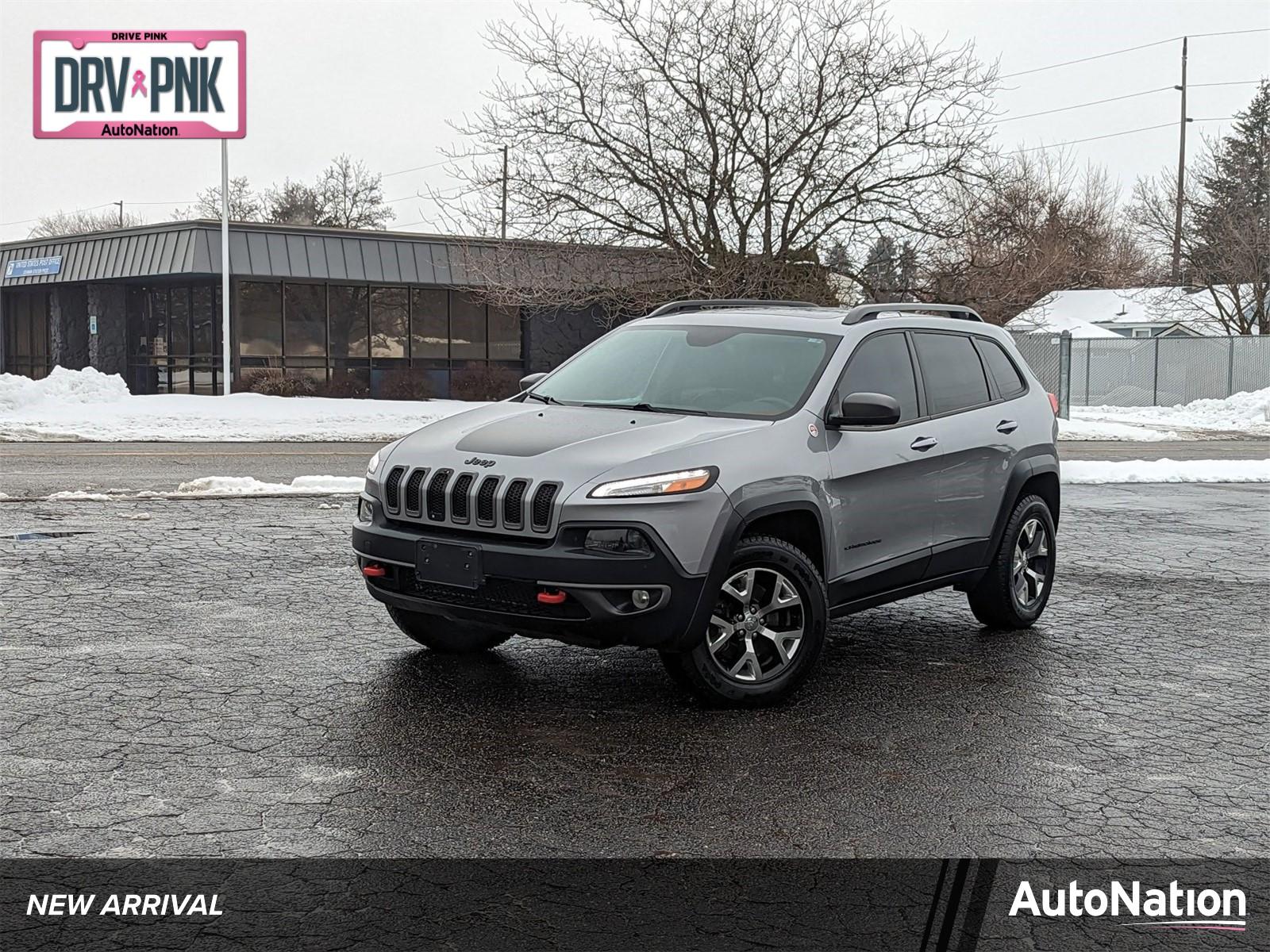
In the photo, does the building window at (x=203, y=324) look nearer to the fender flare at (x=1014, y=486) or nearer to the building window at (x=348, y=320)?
the building window at (x=348, y=320)

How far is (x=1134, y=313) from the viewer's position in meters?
62.0

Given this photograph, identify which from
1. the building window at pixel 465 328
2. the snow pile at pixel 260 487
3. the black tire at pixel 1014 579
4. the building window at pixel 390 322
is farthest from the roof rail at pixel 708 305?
the building window at pixel 465 328

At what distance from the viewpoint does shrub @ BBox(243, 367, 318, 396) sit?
34094 mm

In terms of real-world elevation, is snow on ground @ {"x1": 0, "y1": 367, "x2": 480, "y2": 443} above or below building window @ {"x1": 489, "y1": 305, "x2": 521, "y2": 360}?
below

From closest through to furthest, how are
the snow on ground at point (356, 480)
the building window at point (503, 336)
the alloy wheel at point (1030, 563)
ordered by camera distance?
the alloy wheel at point (1030, 563) < the snow on ground at point (356, 480) < the building window at point (503, 336)

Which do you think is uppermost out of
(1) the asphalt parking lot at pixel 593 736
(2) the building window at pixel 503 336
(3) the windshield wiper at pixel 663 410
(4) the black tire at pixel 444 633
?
(2) the building window at pixel 503 336

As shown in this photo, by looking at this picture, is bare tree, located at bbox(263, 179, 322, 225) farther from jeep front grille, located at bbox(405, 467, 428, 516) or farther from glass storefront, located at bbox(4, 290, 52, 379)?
jeep front grille, located at bbox(405, 467, 428, 516)

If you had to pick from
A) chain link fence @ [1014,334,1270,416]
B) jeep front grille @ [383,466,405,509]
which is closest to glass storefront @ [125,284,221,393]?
chain link fence @ [1014,334,1270,416]

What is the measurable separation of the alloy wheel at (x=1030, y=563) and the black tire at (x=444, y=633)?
3.04m

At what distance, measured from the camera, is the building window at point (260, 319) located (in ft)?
116

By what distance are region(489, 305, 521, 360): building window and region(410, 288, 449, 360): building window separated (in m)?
1.38

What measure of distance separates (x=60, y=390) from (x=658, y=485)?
86.5 ft

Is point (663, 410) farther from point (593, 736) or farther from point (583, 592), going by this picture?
point (593, 736)

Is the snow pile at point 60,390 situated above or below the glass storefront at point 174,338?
below
